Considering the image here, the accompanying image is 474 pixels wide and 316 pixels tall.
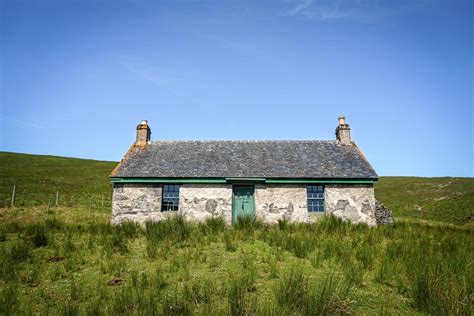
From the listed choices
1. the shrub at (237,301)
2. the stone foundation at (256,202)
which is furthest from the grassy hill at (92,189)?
the shrub at (237,301)

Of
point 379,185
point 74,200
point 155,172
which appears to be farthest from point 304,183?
point 379,185

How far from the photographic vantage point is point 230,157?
1875 centimetres

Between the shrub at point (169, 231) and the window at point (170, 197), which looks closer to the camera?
the shrub at point (169, 231)

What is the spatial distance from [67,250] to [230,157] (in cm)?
1092

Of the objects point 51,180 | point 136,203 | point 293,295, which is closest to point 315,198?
point 136,203

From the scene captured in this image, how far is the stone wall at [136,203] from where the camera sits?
52.1 feet

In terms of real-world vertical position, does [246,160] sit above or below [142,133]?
below

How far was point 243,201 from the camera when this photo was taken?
16.5m

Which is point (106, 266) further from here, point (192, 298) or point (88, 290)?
point (192, 298)

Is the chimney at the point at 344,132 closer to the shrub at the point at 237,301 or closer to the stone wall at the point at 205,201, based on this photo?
the stone wall at the point at 205,201

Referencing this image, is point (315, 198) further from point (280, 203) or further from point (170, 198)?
point (170, 198)

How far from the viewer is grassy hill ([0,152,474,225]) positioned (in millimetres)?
25609

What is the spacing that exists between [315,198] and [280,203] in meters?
1.98

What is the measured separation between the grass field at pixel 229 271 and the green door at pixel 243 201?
278 cm
